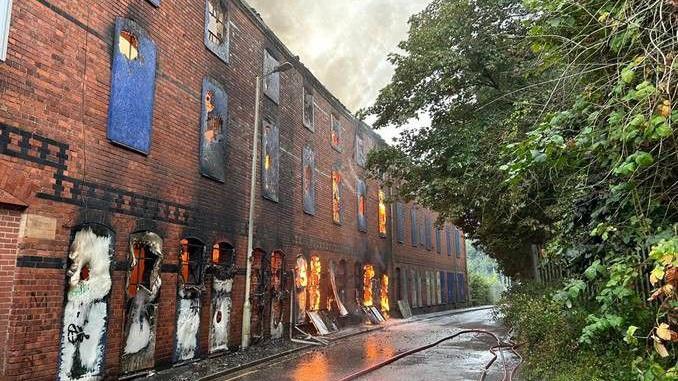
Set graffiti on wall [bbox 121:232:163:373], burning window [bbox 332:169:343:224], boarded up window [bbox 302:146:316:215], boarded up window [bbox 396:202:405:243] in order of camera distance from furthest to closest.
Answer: boarded up window [bbox 396:202:405:243]
burning window [bbox 332:169:343:224]
boarded up window [bbox 302:146:316:215]
graffiti on wall [bbox 121:232:163:373]

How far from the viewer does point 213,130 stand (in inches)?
478

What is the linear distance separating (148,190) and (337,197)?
12.2m

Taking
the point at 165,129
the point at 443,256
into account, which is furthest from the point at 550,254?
the point at 443,256

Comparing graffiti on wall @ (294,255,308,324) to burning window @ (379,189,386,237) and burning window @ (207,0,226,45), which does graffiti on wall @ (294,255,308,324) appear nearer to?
burning window @ (207,0,226,45)

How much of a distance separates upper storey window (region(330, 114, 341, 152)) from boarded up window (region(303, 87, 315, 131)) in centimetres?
221

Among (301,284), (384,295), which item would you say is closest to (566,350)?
(301,284)

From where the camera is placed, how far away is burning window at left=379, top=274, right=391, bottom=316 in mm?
25000

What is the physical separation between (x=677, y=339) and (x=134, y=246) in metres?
8.63

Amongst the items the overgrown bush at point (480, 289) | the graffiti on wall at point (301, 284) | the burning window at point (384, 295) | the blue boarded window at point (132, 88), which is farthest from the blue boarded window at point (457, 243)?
the blue boarded window at point (132, 88)

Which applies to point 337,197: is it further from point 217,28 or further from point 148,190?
point 148,190

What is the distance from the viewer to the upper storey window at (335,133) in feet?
70.2

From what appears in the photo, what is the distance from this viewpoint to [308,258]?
57.0ft

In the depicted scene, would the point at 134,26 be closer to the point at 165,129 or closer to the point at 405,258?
the point at 165,129

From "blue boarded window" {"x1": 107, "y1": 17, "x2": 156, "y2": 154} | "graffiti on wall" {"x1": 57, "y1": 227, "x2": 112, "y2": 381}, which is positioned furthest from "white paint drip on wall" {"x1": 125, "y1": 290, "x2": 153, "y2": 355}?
"blue boarded window" {"x1": 107, "y1": 17, "x2": 156, "y2": 154}
